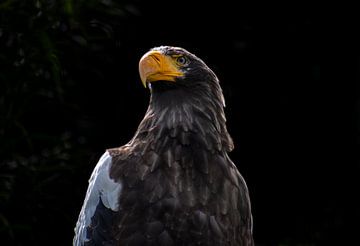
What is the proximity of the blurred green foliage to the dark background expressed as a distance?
1 centimetres

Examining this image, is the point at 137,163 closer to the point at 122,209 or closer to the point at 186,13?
the point at 122,209

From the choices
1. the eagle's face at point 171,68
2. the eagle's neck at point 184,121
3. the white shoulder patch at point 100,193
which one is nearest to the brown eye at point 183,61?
the eagle's face at point 171,68

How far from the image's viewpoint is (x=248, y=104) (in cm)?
711

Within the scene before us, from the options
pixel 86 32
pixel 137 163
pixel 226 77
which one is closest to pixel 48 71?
pixel 86 32

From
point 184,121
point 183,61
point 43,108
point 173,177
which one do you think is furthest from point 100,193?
point 43,108

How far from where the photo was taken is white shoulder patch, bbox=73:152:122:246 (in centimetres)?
396

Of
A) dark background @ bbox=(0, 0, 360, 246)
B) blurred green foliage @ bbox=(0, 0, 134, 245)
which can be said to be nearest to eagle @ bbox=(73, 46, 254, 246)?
blurred green foliage @ bbox=(0, 0, 134, 245)

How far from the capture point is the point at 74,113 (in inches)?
268

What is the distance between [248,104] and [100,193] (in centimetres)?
324

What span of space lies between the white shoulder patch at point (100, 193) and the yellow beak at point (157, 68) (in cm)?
37

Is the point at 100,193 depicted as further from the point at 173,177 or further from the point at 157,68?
the point at 157,68

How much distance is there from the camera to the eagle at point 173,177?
153 inches

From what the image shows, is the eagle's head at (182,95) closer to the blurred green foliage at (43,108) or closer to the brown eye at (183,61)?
the brown eye at (183,61)

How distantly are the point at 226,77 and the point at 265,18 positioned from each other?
52cm
